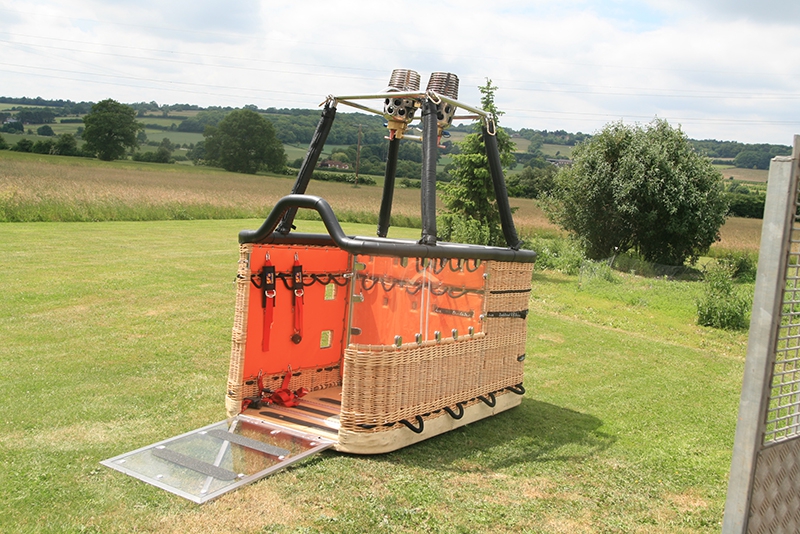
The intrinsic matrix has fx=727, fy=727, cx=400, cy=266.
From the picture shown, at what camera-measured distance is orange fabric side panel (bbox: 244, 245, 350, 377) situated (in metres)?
6.38

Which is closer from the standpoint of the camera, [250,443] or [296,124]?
[250,443]

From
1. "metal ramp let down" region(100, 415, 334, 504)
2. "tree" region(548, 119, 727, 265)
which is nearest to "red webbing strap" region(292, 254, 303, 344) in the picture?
"metal ramp let down" region(100, 415, 334, 504)

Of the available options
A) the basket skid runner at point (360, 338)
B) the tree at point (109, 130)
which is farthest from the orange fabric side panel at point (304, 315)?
the tree at point (109, 130)

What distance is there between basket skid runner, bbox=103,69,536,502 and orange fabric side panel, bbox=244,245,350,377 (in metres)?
0.01

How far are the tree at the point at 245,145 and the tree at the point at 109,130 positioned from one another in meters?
7.16

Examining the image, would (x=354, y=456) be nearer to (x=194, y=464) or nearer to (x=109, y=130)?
(x=194, y=464)

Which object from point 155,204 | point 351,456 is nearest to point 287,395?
point 351,456

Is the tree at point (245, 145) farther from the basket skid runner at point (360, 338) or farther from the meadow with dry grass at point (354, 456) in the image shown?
the basket skid runner at point (360, 338)

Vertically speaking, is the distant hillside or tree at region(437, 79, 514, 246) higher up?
the distant hillside

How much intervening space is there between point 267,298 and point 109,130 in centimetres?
6572

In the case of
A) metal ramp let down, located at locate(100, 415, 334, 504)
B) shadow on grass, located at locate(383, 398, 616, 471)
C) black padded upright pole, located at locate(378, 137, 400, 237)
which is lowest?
shadow on grass, located at locate(383, 398, 616, 471)

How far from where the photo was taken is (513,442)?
20.6 ft

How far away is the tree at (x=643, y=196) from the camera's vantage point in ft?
78.4

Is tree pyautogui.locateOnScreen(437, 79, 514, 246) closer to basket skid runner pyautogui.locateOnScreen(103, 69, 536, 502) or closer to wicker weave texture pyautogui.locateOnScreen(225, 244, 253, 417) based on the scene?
basket skid runner pyautogui.locateOnScreen(103, 69, 536, 502)
